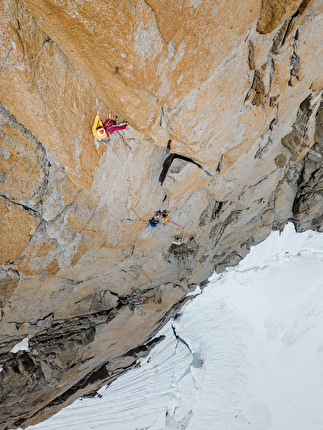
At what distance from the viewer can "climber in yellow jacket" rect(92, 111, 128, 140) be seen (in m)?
3.57

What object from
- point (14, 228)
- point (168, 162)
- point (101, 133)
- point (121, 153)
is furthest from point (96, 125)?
point (14, 228)

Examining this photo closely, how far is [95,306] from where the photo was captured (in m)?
6.31

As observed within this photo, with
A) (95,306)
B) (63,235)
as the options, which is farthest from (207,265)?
(63,235)

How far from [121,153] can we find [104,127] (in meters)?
0.54

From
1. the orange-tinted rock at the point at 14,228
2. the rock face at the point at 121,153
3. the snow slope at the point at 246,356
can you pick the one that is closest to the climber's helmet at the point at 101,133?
the rock face at the point at 121,153

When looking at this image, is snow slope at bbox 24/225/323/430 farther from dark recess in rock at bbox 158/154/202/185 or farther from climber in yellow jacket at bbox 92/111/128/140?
climber in yellow jacket at bbox 92/111/128/140

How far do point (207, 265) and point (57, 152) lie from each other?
6.23m

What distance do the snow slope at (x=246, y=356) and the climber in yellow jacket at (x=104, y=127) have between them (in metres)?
6.78

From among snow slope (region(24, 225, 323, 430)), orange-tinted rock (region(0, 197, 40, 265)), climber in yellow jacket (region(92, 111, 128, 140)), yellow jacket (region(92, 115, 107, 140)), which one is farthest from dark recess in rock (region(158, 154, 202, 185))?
snow slope (region(24, 225, 323, 430))

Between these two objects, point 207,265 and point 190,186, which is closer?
point 190,186

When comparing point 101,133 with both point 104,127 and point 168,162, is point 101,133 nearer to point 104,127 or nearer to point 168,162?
point 104,127

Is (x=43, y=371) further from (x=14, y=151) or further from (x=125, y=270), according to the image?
(x=14, y=151)

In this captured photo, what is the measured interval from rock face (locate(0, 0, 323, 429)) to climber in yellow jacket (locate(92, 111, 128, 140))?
0.10 meters

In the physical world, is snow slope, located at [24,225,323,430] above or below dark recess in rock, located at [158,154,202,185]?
below
